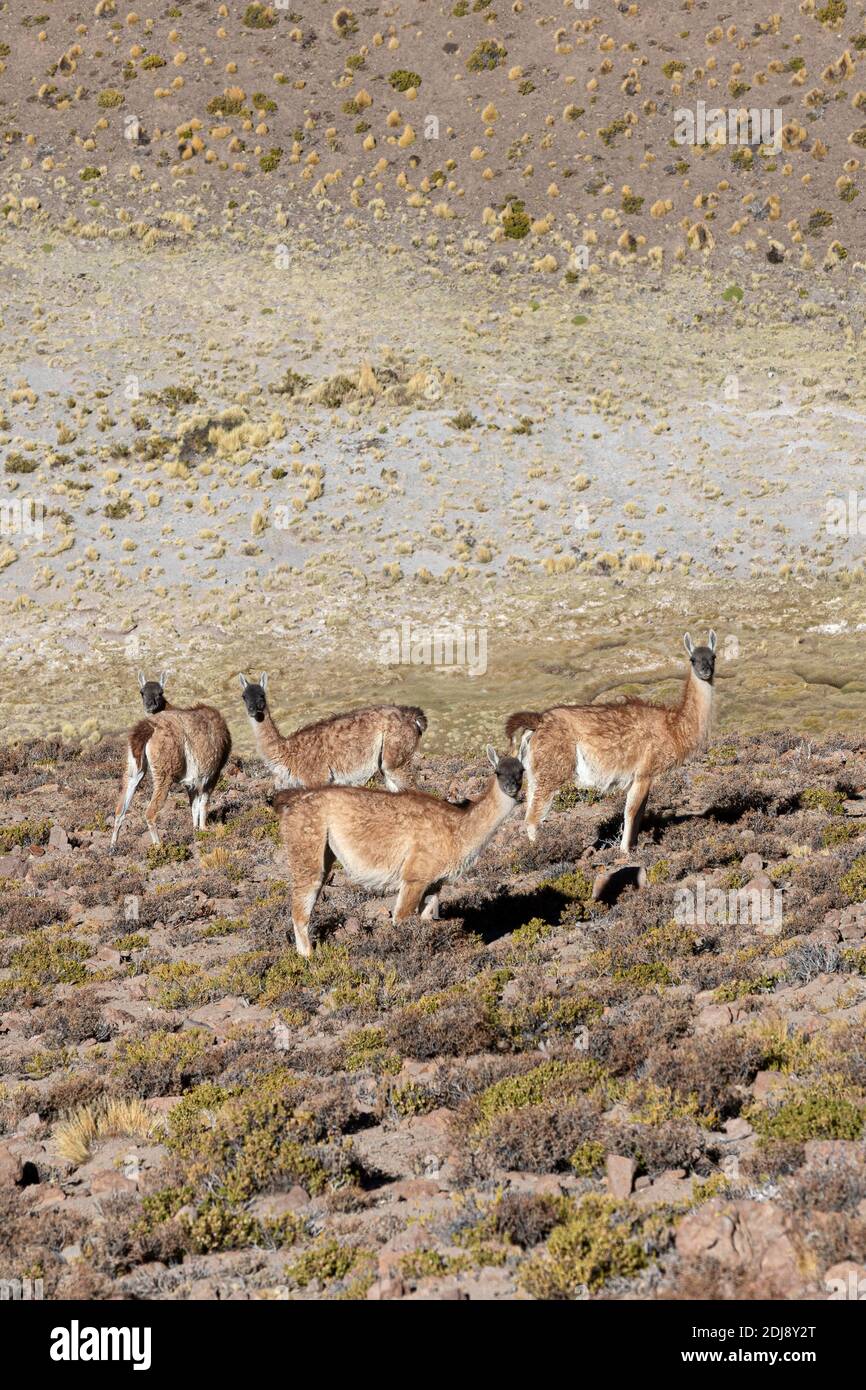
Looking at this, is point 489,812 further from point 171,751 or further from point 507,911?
point 171,751

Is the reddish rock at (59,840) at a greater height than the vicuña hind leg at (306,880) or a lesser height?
lesser

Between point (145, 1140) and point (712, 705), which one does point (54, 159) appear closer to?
point (712, 705)

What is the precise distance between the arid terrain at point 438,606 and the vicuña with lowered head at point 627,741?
3.08 feet

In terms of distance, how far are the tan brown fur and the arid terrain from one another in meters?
0.79

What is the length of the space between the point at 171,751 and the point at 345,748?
8.87ft

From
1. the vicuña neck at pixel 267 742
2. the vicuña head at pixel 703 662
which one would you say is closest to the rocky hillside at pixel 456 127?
the vicuña neck at pixel 267 742

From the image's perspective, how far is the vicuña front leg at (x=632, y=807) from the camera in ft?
49.4

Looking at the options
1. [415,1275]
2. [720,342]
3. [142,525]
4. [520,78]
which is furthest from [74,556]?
[520,78]

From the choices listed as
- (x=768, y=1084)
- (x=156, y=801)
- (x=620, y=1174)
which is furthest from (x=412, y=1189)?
(x=156, y=801)

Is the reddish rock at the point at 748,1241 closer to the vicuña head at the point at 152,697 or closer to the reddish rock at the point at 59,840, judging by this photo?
the vicuña head at the point at 152,697

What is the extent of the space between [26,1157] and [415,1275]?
3543mm

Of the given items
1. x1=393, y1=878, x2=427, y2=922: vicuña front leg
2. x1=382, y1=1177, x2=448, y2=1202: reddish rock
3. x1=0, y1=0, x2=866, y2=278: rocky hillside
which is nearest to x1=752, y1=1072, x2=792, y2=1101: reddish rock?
x1=382, y1=1177, x2=448, y2=1202: reddish rock

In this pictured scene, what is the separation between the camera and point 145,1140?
885cm

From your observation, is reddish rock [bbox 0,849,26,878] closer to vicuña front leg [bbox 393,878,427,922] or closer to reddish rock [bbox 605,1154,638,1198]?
vicuña front leg [bbox 393,878,427,922]
